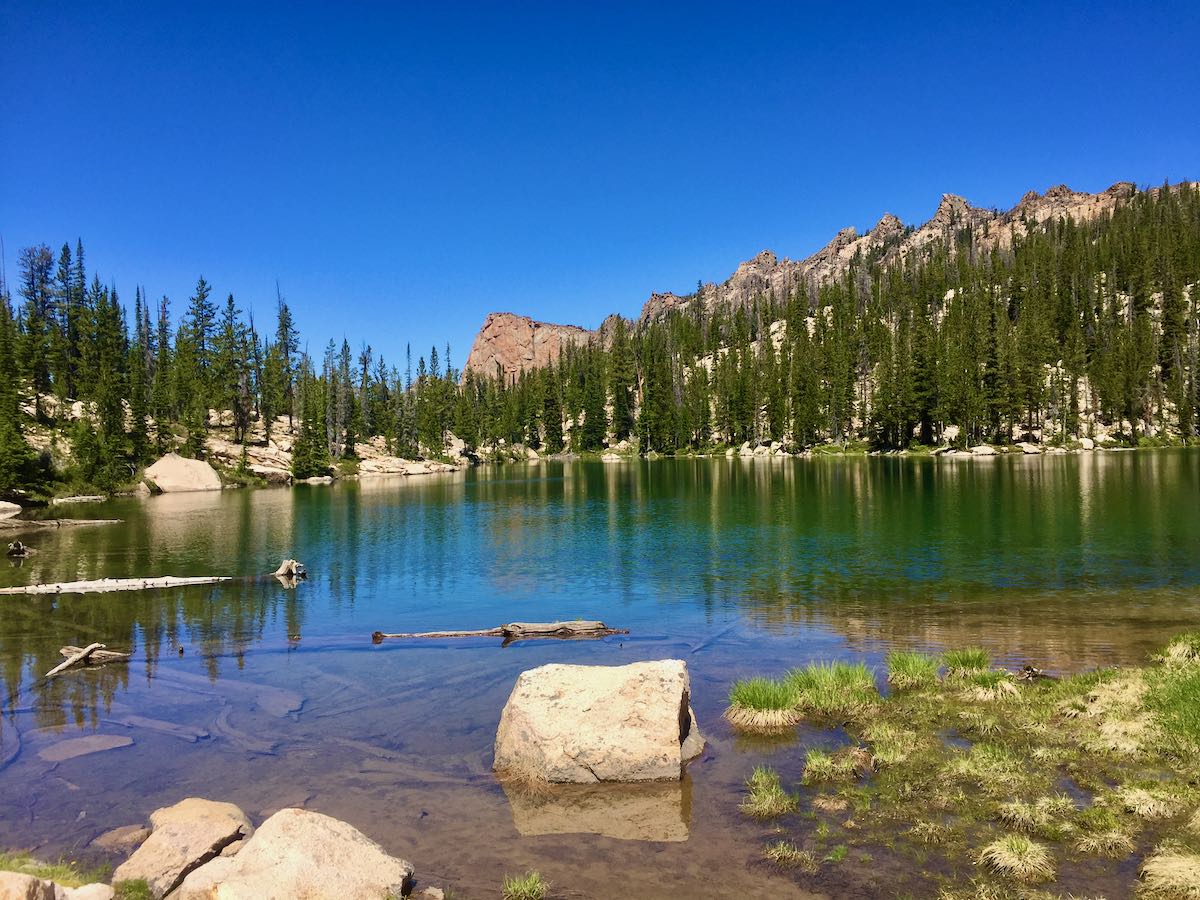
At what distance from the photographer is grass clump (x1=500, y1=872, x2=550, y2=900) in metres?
9.41

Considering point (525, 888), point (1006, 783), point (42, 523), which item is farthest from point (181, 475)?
point (1006, 783)

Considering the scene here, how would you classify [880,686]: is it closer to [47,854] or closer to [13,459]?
[47,854]

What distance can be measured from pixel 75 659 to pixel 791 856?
21.0 meters

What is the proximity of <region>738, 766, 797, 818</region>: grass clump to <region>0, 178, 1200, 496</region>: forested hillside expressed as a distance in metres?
89.2

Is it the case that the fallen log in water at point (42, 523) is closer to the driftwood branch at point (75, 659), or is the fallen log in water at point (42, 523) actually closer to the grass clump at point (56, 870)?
the driftwood branch at point (75, 659)

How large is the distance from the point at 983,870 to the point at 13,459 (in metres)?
87.0

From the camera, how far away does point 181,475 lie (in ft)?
334

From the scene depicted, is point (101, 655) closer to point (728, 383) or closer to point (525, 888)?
point (525, 888)

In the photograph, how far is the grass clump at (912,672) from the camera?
55.3 ft

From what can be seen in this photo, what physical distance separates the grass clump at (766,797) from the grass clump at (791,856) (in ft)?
3.44

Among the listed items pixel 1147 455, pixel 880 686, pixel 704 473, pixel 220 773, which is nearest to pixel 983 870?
pixel 880 686

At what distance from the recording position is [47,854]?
10906 millimetres

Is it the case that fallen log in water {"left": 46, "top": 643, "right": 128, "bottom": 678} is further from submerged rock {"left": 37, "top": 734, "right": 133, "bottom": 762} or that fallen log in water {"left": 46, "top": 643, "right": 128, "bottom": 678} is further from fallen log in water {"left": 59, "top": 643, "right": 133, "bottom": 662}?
submerged rock {"left": 37, "top": 734, "right": 133, "bottom": 762}

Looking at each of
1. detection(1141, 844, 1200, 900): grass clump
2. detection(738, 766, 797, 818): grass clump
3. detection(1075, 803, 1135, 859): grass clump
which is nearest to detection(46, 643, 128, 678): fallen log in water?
detection(738, 766, 797, 818): grass clump
